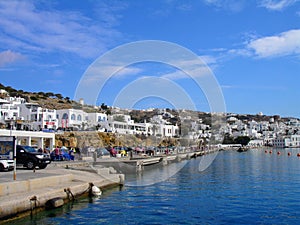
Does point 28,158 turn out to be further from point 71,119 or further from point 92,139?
point 71,119

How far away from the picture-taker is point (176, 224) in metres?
14.9

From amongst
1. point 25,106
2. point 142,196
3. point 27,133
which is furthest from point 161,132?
point 142,196

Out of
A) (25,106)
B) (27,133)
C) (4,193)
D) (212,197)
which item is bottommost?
(212,197)

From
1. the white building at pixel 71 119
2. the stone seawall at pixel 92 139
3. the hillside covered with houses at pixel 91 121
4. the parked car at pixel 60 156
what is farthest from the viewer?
the white building at pixel 71 119

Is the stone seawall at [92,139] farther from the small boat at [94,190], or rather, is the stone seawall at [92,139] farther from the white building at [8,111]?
the small boat at [94,190]

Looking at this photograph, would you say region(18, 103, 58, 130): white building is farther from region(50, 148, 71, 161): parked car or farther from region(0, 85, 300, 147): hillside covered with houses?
region(50, 148, 71, 161): parked car

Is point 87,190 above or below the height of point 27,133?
below

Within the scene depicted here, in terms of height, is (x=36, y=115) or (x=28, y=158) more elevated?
(x=36, y=115)

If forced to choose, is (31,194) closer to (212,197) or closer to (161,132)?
(212,197)

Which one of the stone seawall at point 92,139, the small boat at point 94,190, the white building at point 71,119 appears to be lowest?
the small boat at point 94,190

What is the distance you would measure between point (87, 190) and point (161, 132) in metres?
109

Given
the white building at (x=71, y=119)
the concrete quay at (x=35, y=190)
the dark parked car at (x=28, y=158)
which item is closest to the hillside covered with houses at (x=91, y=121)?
the white building at (x=71, y=119)

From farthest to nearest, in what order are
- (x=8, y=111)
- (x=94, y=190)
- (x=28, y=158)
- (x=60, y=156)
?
(x=8, y=111) → (x=60, y=156) → (x=28, y=158) → (x=94, y=190)

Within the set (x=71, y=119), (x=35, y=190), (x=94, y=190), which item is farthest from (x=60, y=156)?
(x=71, y=119)
